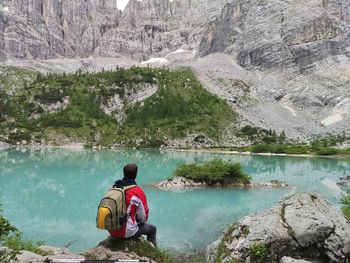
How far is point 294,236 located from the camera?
11.1m

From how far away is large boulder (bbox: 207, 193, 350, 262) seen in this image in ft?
36.1

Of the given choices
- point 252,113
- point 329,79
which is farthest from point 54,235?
point 329,79

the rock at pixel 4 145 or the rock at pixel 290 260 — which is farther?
the rock at pixel 4 145

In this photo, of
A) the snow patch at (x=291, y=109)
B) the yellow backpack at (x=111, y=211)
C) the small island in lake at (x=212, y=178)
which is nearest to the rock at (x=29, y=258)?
the yellow backpack at (x=111, y=211)

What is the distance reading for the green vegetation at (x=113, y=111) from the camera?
5689 inches

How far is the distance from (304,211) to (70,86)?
17598 cm

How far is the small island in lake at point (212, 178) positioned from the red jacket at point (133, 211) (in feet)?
99.1

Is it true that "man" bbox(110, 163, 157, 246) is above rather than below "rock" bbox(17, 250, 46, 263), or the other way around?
above

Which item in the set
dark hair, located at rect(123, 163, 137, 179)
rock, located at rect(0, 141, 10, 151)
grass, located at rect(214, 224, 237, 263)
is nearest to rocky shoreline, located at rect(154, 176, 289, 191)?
grass, located at rect(214, 224, 237, 263)

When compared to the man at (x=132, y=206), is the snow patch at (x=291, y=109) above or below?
above

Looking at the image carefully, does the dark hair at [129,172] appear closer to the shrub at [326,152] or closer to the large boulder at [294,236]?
the large boulder at [294,236]

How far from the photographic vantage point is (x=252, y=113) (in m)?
176

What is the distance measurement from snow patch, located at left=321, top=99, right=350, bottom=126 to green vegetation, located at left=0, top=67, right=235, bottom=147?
4567 centimetres

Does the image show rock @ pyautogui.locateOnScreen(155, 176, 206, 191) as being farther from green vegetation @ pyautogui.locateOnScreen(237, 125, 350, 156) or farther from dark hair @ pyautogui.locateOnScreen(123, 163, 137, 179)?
green vegetation @ pyautogui.locateOnScreen(237, 125, 350, 156)
